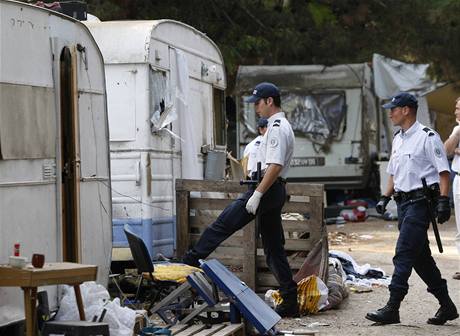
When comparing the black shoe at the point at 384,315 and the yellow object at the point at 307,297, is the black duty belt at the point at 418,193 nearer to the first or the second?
the black shoe at the point at 384,315

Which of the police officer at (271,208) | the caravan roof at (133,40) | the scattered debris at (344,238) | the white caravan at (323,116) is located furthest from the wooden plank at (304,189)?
the white caravan at (323,116)

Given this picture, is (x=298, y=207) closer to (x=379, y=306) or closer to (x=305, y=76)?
(x=379, y=306)

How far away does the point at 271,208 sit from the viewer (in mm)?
9328

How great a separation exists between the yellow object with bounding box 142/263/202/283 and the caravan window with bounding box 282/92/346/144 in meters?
12.8

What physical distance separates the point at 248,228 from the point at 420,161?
6.96 ft

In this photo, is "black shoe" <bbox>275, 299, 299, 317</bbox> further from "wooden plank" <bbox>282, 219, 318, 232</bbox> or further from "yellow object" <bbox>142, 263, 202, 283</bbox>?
"wooden plank" <bbox>282, 219, 318, 232</bbox>

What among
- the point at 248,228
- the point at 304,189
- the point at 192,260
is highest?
the point at 304,189

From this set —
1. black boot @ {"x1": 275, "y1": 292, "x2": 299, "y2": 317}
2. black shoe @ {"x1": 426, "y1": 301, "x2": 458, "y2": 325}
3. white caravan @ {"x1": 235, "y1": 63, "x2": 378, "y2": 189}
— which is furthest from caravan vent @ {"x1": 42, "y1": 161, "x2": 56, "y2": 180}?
white caravan @ {"x1": 235, "y1": 63, "x2": 378, "y2": 189}

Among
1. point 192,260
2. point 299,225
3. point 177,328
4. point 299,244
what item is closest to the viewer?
point 177,328

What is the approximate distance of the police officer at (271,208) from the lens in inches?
363

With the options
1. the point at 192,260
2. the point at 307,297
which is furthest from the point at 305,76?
the point at 192,260

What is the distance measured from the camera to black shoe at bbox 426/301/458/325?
9.23 m

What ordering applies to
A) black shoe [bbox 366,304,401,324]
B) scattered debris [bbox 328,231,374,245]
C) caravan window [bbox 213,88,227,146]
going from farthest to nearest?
scattered debris [bbox 328,231,374,245], caravan window [bbox 213,88,227,146], black shoe [bbox 366,304,401,324]

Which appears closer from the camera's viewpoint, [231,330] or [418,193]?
[231,330]
